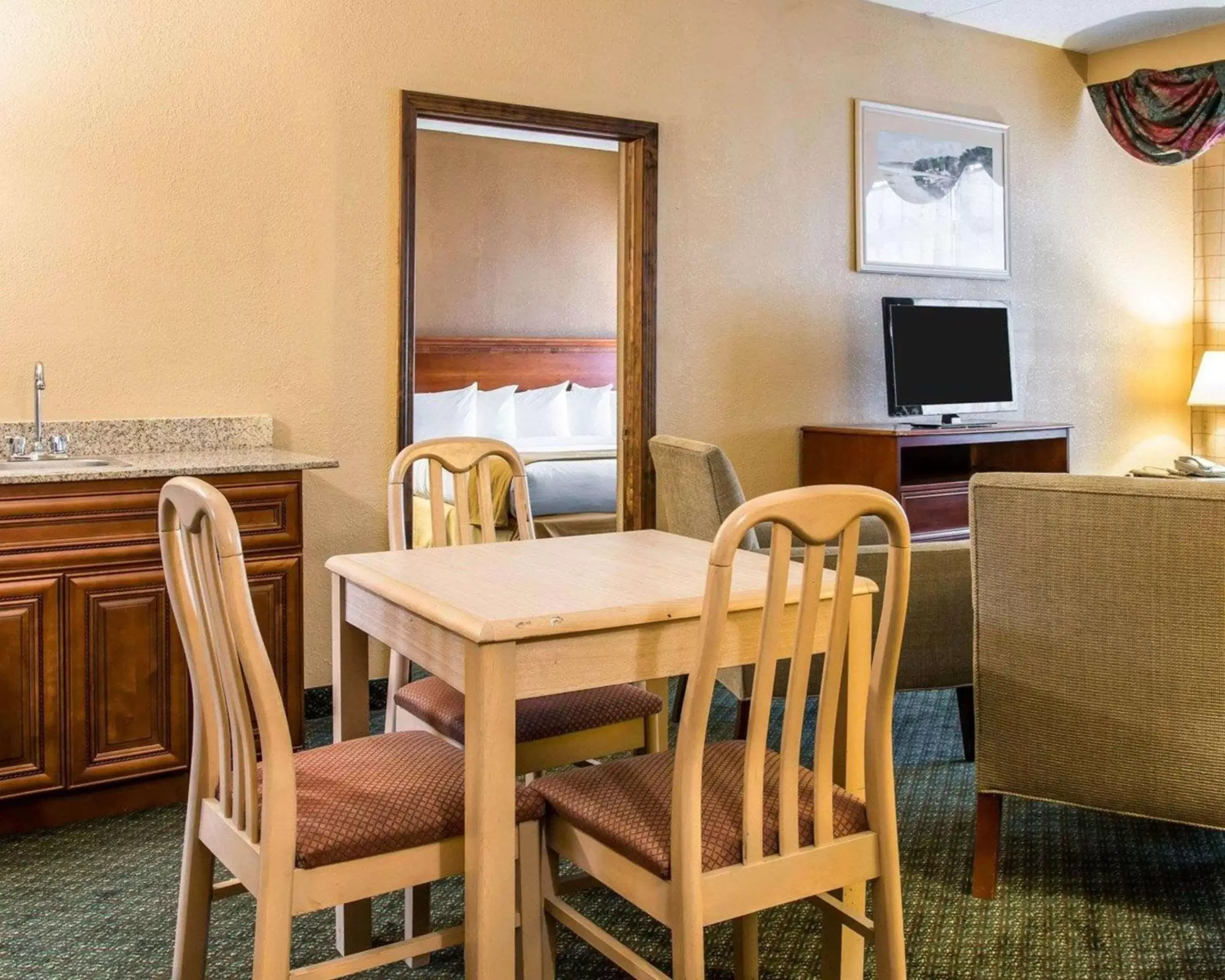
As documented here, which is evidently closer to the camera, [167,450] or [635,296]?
[167,450]

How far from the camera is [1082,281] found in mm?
5871

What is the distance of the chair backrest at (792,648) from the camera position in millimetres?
1618

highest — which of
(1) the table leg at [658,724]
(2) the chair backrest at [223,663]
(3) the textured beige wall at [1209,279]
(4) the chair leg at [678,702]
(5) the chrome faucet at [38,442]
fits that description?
(3) the textured beige wall at [1209,279]

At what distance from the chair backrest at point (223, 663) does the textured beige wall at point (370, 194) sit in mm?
1757

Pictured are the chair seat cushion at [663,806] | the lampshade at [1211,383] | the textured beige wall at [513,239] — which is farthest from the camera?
the textured beige wall at [513,239]

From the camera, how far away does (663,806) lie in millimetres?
1802

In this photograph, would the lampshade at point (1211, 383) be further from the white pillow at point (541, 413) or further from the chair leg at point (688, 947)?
the chair leg at point (688, 947)

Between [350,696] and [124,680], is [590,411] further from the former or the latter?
[350,696]

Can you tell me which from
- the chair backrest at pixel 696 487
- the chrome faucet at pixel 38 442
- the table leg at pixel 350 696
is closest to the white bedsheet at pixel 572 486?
the chair backrest at pixel 696 487

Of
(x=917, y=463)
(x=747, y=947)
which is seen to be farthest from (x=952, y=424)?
(x=747, y=947)

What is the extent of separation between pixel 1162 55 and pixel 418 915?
17.2 ft

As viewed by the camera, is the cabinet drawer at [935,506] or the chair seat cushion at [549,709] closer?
the chair seat cushion at [549,709]

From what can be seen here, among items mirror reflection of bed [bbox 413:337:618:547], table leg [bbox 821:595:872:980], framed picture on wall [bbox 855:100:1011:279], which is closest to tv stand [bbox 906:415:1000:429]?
framed picture on wall [bbox 855:100:1011:279]

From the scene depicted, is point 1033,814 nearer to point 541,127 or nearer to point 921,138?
point 541,127
